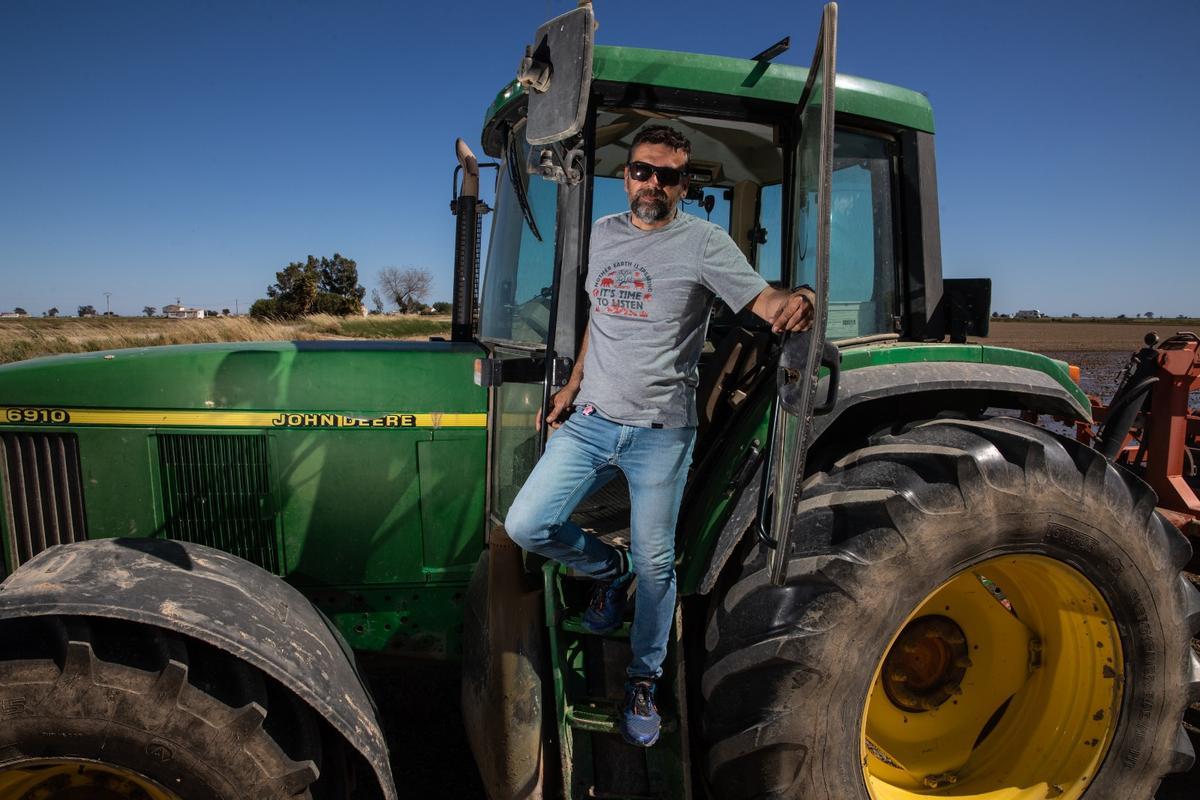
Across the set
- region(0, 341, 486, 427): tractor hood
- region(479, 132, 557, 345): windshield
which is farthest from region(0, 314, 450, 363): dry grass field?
region(479, 132, 557, 345): windshield

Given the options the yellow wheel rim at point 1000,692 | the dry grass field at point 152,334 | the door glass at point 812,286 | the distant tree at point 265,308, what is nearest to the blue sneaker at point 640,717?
the door glass at point 812,286

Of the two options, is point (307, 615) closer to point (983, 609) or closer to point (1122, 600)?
point (983, 609)

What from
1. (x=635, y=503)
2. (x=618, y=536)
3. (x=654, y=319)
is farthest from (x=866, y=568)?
(x=654, y=319)

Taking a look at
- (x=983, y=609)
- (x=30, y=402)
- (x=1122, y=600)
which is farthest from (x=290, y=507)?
(x=1122, y=600)

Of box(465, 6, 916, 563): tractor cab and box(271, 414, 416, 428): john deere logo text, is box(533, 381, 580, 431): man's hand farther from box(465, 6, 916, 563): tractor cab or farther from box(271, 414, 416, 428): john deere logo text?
box(271, 414, 416, 428): john deere logo text

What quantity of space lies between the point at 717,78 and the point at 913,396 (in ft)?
4.06

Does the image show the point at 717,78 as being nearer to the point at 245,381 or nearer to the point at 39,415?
the point at 245,381

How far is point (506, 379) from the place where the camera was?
247 cm

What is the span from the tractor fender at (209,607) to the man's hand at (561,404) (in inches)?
Answer: 36.7

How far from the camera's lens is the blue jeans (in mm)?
2141

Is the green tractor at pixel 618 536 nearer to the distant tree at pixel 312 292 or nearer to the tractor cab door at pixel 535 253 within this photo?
the tractor cab door at pixel 535 253

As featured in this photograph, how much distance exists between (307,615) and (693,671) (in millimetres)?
1189

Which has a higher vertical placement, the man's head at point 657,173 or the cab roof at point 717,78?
the cab roof at point 717,78

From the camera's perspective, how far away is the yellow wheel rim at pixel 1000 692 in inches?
100
